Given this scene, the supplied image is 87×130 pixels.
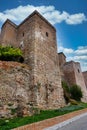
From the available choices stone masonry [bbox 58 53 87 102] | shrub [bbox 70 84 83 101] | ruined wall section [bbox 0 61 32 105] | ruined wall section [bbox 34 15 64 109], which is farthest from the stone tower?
stone masonry [bbox 58 53 87 102]

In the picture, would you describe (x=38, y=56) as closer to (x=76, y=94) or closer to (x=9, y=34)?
(x=9, y=34)

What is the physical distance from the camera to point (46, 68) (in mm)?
15656

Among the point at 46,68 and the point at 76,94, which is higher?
the point at 46,68

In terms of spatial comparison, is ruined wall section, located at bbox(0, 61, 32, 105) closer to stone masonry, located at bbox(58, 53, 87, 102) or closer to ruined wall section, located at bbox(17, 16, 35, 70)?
ruined wall section, located at bbox(17, 16, 35, 70)

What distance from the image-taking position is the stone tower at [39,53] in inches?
546

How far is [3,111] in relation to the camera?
10.2 meters

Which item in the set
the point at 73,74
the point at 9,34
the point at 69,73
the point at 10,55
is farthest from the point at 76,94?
the point at 9,34

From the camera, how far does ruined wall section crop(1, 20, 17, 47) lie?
18.5 metres

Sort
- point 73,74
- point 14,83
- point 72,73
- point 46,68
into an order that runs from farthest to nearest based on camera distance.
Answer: point 72,73 → point 73,74 → point 46,68 → point 14,83

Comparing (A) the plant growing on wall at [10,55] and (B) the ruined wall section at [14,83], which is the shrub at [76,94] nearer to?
(A) the plant growing on wall at [10,55]

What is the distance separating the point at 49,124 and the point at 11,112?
3.28 m

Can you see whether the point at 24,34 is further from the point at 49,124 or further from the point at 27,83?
the point at 49,124

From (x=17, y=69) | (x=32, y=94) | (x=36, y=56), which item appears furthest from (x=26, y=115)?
(x=36, y=56)

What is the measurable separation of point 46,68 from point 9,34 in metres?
7.01
